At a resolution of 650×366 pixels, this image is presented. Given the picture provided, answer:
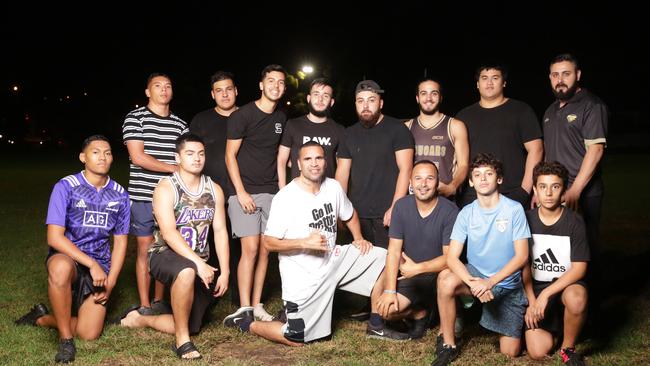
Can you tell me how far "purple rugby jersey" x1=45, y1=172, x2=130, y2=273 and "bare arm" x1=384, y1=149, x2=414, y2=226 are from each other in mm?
2509

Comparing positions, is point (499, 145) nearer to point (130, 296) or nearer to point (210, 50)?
point (130, 296)

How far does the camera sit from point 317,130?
254 inches

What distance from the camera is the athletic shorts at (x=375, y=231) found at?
6.34 meters

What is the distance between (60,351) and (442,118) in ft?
13.1

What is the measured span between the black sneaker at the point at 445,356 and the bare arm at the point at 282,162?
2.40 meters

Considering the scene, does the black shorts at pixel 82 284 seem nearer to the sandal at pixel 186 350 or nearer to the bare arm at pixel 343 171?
the sandal at pixel 186 350

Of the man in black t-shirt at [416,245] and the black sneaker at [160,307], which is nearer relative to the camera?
the man in black t-shirt at [416,245]

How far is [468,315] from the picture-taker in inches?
257

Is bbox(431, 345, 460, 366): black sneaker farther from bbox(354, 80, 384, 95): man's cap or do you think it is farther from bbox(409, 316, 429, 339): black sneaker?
bbox(354, 80, 384, 95): man's cap

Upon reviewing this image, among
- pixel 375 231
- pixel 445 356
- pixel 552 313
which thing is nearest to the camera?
pixel 445 356

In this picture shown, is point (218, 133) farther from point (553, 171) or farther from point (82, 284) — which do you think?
point (553, 171)

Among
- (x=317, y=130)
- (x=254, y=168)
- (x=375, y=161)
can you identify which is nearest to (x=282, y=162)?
(x=254, y=168)

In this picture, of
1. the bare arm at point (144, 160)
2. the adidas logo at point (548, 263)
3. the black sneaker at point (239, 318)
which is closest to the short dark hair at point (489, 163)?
the adidas logo at point (548, 263)

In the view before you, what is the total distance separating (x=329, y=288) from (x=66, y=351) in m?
2.23
